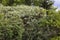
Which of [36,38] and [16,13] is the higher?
[16,13]

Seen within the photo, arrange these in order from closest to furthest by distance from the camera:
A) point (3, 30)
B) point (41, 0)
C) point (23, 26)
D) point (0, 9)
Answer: point (3, 30)
point (23, 26)
point (0, 9)
point (41, 0)

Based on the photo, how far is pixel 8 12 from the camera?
14203 millimetres

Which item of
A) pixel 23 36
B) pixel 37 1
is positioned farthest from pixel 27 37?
pixel 37 1

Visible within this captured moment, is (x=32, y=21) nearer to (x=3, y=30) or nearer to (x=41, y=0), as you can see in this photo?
(x=3, y=30)

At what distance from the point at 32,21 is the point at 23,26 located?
2.17ft

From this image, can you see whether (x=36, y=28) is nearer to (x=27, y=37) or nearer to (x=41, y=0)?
(x=27, y=37)

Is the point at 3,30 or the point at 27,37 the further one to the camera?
the point at 27,37

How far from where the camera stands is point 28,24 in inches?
541

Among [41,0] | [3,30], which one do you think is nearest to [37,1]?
[41,0]

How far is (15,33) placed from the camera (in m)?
12.9

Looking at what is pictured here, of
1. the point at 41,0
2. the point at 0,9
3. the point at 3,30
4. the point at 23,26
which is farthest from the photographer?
the point at 41,0

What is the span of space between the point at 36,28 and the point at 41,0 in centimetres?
1387

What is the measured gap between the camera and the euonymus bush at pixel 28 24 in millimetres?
12797

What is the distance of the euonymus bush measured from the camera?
12.8 m
